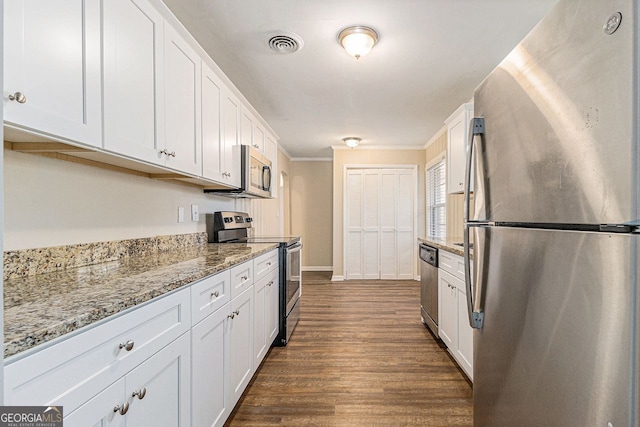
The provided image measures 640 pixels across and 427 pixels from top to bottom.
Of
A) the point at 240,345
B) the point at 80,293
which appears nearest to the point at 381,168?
the point at 240,345

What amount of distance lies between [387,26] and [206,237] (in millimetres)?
2197

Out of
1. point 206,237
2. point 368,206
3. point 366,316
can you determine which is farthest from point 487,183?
point 368,206

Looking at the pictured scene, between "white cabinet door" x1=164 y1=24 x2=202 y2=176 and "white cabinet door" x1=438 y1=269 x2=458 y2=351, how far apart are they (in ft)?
6.82

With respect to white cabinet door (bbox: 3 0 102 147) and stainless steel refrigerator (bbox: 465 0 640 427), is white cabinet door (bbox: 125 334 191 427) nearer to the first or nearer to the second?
white cabinet door (bbox: 3 0 102 147)

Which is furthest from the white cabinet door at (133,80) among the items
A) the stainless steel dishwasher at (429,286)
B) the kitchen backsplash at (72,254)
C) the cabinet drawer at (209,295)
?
the stainless steel dishwasher at (429,286)

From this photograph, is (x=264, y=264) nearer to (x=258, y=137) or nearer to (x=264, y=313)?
(x=264, y=313)

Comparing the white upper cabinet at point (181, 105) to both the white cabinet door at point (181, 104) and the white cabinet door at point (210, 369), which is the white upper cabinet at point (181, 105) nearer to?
the white cabinet door at point (181, 104)

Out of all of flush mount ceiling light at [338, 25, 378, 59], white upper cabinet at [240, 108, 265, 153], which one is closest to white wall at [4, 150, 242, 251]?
white upper cabinet at [240, 108, 265, 153]

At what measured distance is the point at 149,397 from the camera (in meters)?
1.00

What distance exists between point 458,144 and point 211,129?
2.23 metres

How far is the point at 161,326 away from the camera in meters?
1.07

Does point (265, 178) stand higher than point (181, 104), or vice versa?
point (181, 104)

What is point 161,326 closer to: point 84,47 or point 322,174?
point 84,47

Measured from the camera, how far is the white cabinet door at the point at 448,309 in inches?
95.7
